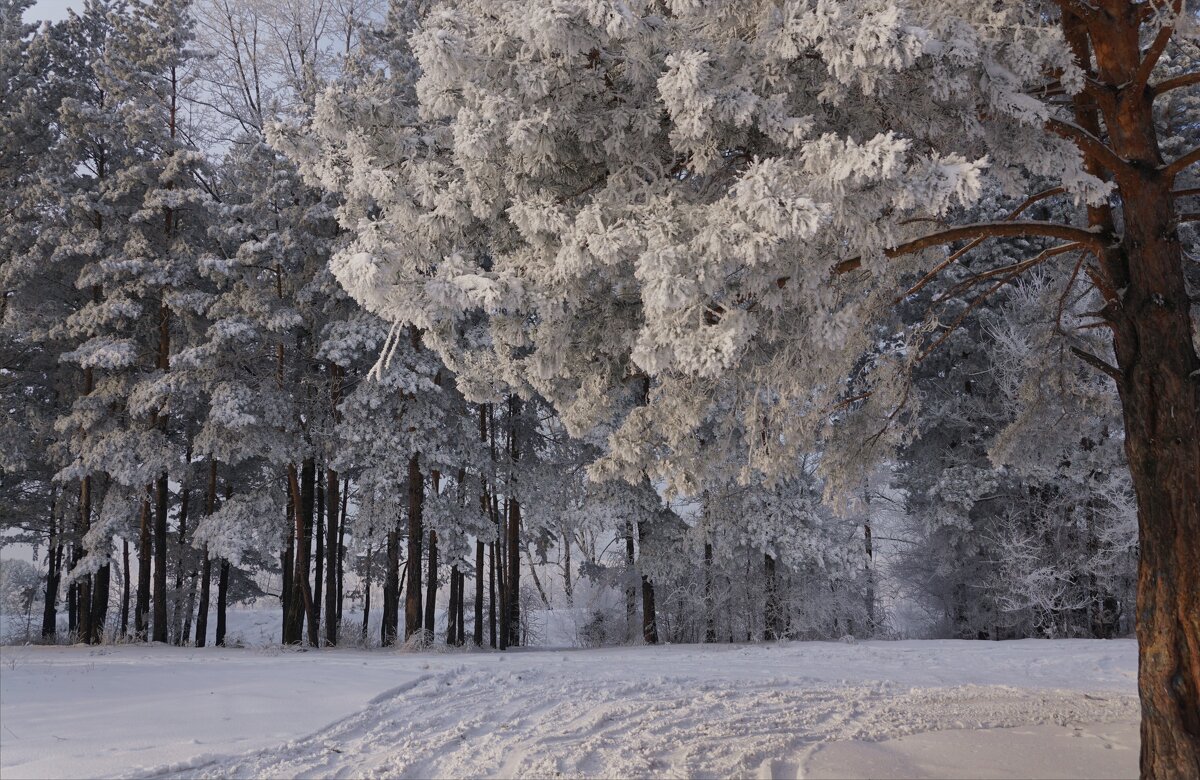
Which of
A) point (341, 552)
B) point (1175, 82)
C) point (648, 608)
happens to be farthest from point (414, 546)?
point (1175, 82)

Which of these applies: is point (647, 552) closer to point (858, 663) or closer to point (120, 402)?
point (858, 663)

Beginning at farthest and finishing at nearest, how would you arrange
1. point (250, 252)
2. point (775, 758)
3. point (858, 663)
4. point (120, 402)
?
point (120, 402), point (250, 252), point (858, 663), point (775, 758)

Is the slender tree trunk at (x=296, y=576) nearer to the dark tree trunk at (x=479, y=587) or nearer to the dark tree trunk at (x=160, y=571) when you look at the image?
the dark tree trunk at (x=160, y=571)

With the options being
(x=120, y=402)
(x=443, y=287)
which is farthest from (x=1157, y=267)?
(x=120, y=402)

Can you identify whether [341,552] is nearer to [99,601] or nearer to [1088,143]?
[99,601]

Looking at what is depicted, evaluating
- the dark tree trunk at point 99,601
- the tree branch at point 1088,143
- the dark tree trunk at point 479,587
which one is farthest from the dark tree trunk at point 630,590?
the tree branch at point 1088,143

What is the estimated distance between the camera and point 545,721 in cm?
671

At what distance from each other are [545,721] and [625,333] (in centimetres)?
332

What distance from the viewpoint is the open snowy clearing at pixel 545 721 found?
5250mm

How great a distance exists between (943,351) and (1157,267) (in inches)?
553

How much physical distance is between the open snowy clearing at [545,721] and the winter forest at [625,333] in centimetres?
17

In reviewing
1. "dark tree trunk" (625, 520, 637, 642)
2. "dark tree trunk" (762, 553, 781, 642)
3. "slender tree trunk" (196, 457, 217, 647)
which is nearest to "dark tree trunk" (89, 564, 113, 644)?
"slender tree trunk" (196, 457, 217, 647)

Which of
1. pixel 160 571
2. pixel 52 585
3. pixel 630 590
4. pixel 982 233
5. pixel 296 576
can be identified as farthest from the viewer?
pixel 52 585

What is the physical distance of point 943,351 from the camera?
19.2 m
